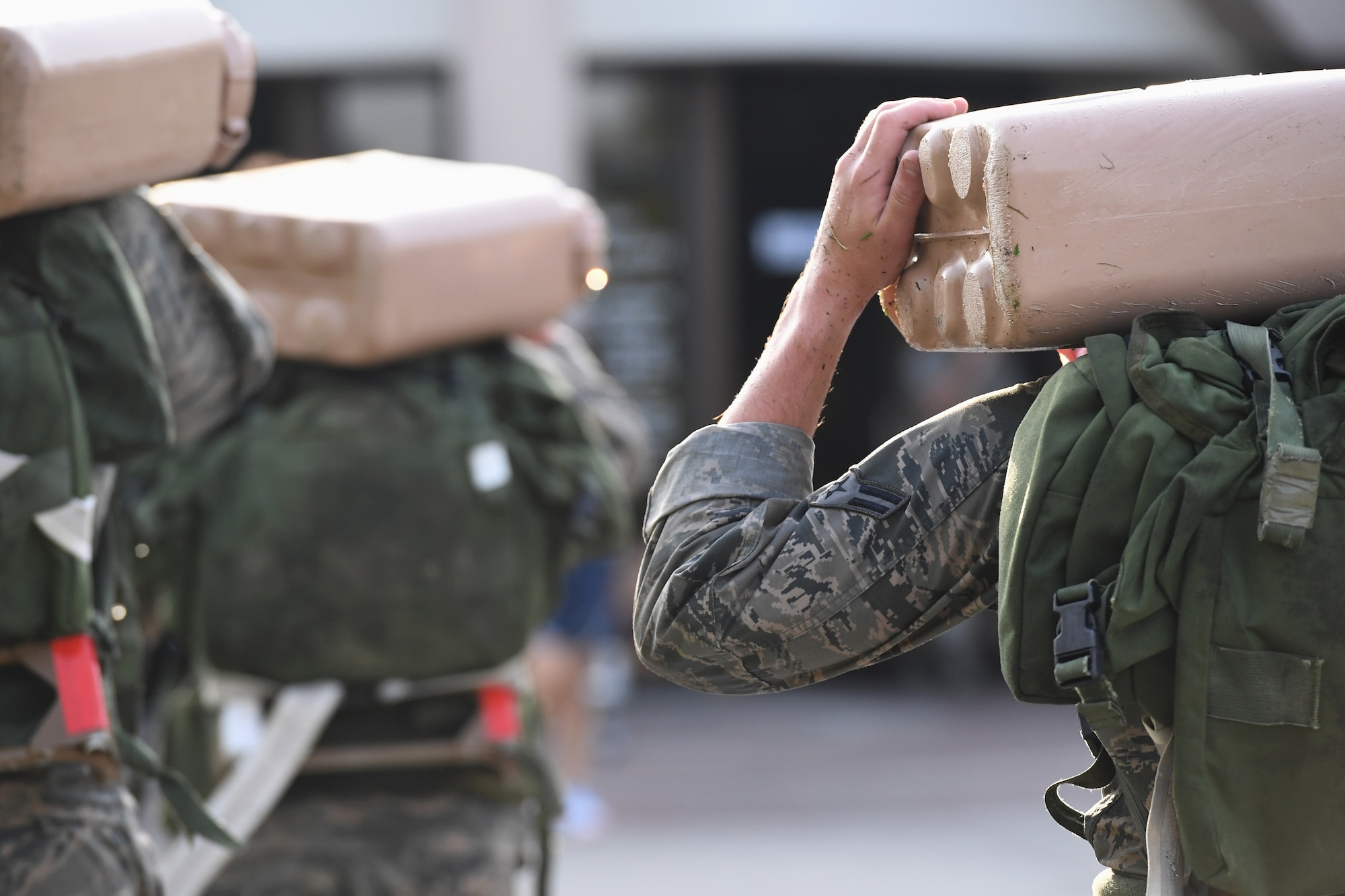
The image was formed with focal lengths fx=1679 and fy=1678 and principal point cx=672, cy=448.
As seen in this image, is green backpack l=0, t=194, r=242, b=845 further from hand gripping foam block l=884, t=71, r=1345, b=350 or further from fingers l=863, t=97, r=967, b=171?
hand gripping foam block l=884, t=71, r=1345, b=350

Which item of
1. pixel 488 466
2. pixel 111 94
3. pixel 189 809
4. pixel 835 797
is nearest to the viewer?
pixel 111 94

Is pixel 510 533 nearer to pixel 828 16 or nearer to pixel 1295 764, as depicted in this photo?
pixel 1295 764

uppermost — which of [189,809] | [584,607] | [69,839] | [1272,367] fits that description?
[1272,367]

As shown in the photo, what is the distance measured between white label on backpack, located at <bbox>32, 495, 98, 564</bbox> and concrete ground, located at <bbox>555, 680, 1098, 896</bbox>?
3.35 meters

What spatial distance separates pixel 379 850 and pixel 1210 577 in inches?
84.6

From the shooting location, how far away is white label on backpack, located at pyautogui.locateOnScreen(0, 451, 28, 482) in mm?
2045

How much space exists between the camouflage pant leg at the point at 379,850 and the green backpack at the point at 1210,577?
1.94 m

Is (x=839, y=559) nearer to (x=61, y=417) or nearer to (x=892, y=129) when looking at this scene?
(x=892, y=129)

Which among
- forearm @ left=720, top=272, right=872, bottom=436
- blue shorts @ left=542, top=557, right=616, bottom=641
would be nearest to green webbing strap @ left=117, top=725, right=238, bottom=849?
forearm @ left=720, top=272, right=872, bottom=436

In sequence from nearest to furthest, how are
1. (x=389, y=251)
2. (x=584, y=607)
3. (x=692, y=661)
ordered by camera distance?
(x=692, y=661) < (x=389, y=251) < (x=584, y=607)

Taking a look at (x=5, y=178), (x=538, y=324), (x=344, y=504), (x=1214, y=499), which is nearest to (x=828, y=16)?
(x=538, y=324)

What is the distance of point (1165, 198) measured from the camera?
5.23 feet

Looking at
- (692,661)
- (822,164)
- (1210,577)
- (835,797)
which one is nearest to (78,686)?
(692,661)

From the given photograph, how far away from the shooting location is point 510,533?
327 cm
